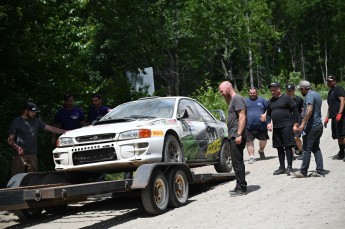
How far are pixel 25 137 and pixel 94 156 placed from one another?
79.5 inches

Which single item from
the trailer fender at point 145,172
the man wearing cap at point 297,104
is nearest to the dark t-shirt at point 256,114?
the man wearing cap at point 297,104

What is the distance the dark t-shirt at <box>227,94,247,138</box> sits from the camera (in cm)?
990

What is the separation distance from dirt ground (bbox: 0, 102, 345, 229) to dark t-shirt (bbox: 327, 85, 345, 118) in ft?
6.62

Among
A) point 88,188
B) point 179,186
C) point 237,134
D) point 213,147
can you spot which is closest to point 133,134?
point 179,186

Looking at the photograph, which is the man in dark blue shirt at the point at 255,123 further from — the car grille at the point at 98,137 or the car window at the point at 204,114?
the car grille at the point at 98,137

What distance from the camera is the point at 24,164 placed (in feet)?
34.5

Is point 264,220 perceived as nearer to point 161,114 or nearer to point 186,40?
point 161,114

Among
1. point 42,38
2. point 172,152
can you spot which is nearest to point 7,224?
point 172,152

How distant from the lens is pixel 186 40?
45.6 meters

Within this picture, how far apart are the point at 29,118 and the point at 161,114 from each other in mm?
2432

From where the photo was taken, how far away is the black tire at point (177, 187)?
9047 mm

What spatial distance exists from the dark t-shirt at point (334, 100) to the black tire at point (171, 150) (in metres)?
5.20

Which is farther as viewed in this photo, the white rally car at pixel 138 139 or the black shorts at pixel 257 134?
the black shorts at pixel 257 134

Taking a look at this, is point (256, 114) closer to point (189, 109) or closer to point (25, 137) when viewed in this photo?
point (189, 109)
